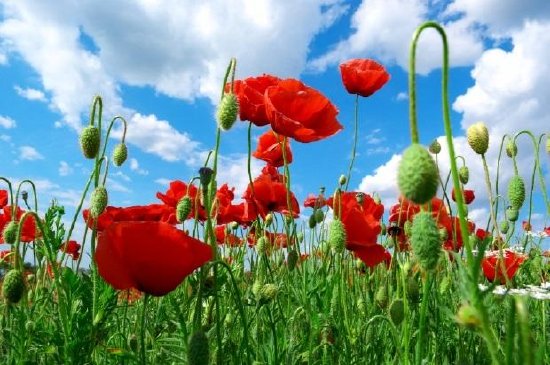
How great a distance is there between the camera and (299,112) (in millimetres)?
2604

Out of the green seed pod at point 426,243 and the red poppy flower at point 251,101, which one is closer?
the green seed pod at point 426,243

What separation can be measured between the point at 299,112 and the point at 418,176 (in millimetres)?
1650

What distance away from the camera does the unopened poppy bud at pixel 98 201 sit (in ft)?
7.21

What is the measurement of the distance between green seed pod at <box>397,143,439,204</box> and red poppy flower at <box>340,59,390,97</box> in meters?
2.53

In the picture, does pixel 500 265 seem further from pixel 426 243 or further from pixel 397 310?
pixel 426 243

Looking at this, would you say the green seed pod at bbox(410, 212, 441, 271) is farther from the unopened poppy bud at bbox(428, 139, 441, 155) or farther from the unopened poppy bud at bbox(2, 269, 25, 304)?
the unopened poppy bud at bbox(428, 139, 441, 155)

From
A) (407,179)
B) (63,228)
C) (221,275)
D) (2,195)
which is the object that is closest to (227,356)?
(221,275)

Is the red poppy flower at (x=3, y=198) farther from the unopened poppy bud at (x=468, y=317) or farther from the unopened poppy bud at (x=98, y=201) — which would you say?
the unopened poppy bud at (x=468, y=317)

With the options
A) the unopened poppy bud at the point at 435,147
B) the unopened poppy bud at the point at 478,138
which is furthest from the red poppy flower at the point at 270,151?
the unopened poppy bud at the point at 478,138

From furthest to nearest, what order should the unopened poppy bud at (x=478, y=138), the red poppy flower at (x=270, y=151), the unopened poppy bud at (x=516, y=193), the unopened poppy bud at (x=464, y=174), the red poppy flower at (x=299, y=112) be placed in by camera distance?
1. the red poppy flower at (x=270, y=151)
2. the unopened poppy bud at (x=464, y=174)
3. the red poppy flower at (x=299, y=112)
4. the unopened poppy bud at (x=516, y=193)
5. the unopened poppy bud at (x=478, y=138)

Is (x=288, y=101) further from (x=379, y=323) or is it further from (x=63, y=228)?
(x=379, y=323)

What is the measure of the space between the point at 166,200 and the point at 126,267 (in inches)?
65.6

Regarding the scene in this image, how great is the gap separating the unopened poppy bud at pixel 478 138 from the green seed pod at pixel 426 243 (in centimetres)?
82

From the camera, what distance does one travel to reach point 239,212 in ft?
11.5
